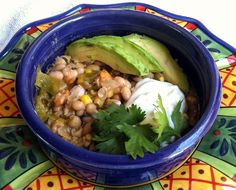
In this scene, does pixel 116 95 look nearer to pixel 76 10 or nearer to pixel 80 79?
pixel 80 79

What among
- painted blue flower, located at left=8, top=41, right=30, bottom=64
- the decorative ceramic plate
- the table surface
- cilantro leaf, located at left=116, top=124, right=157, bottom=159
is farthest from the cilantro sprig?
the table surface

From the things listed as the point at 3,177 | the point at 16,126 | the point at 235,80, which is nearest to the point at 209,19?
the point at 235,80

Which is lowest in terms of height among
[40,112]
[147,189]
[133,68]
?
[147,189]

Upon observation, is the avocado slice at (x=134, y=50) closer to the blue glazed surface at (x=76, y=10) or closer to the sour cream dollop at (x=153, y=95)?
the sour cream dollop at (x=153, y=95)

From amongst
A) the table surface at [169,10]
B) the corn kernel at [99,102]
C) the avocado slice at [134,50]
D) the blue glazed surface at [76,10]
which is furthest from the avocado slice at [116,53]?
the table surface at [169,10]

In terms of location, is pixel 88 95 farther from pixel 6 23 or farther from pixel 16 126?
pixel 6 23

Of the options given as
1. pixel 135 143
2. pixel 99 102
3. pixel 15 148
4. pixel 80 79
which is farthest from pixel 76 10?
pixel 135 143
